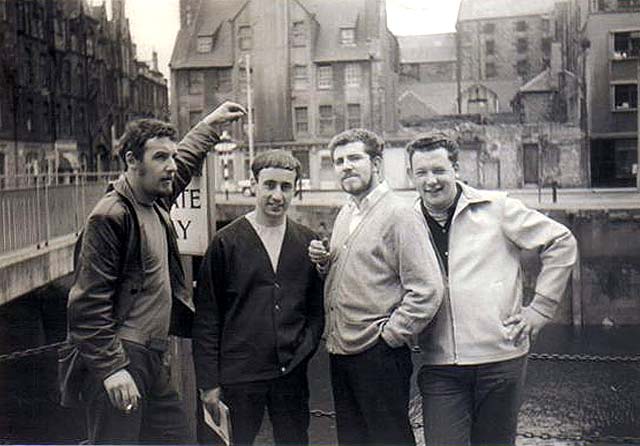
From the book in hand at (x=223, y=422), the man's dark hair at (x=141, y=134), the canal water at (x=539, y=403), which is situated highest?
the man's dark hair at (x=141, y=134)

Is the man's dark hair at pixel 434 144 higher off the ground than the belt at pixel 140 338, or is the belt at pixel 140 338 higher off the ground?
the man's dark hair at pixel 434 144

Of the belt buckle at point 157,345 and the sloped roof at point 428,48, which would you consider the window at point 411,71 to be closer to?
the sloped roof at point 428,48

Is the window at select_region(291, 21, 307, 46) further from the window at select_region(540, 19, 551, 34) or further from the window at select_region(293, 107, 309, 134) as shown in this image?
the window at select_region(540, 19, 551, 34)

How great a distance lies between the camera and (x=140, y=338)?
165 cm

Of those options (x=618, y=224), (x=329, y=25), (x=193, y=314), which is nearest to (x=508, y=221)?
(x=193, y=314)

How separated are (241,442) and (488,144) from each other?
5.07ft

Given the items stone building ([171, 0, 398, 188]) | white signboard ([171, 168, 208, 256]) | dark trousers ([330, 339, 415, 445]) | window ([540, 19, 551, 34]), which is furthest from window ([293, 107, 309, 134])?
dark trousers ([330, 339, 415, 445])

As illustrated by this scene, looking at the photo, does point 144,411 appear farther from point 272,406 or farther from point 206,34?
point 206,34

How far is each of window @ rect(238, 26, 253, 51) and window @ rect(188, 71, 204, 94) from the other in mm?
218

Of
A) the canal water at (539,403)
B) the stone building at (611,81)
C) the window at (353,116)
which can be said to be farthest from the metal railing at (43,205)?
the stone building at (611,81)

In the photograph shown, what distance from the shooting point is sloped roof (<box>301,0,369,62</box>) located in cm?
267

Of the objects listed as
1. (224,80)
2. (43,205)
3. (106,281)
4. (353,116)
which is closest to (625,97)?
(353,116)

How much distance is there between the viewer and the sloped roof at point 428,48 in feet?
8.27

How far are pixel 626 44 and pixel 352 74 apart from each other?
0.99m
